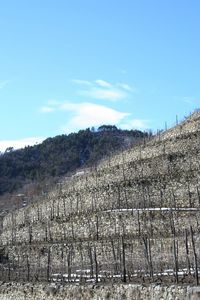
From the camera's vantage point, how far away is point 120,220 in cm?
4638

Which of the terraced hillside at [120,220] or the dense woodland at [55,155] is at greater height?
the dense woodland at [55,155]

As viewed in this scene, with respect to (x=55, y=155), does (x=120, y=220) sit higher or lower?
lower

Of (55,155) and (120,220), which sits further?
(55,155)

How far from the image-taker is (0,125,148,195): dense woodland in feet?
476

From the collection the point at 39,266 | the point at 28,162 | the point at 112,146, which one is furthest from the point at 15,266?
the point at 28,162

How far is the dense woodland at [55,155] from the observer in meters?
145

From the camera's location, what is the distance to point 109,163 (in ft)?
205

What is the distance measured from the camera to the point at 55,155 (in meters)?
155

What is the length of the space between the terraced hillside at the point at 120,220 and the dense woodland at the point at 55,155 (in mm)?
79453

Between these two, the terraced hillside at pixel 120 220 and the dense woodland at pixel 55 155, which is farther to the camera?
the dense woodland at pixel 55 155

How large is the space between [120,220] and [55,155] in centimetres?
10965

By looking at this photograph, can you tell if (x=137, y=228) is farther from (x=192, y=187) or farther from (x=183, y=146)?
(x=183, y=146)

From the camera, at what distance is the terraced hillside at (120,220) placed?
39125 millimetres

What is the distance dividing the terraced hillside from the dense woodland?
7945cm
